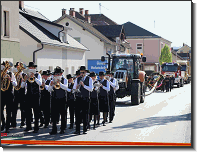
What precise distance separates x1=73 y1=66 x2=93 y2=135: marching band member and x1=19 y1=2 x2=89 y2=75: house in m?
14.9

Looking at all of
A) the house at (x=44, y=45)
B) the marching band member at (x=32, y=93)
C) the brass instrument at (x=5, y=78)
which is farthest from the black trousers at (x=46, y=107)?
the house at (x=44, y=45)

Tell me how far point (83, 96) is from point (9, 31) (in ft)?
29.1

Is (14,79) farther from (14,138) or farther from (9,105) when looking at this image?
(14,138)

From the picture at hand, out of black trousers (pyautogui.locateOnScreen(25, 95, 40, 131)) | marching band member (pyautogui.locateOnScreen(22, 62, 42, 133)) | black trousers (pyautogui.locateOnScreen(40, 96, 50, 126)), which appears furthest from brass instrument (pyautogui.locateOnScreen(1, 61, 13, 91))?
black trousers (pyautogui.locateOnScreen(40, 96, 50, 126))

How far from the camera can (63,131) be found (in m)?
11.0

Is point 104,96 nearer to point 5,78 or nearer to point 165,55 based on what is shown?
point 5,78

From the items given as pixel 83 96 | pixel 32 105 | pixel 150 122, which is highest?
pixel 83 96

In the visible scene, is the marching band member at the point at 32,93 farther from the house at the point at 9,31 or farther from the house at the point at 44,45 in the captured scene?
the house at the point at 44,45

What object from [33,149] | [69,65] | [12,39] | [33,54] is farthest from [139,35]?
[33,149]

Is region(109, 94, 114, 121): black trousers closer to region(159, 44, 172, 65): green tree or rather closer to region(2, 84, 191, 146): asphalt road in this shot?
region(2, 84, 191, 146): asphalt road

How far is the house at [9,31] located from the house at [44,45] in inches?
212

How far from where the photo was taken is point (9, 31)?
59.9 ft

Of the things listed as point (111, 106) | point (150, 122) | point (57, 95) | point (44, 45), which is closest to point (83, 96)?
point (57, 95)

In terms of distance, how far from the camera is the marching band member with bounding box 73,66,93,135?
1082cm
